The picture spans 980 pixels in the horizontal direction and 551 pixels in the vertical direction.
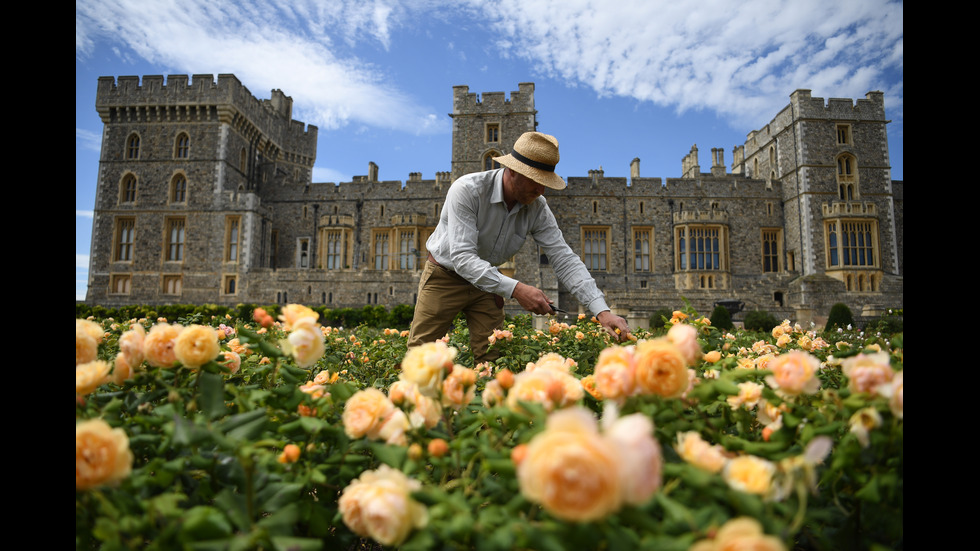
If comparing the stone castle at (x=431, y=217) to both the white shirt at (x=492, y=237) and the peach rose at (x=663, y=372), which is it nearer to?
the white shirt at (x=492, y=237)

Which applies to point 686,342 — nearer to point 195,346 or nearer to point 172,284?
point 195,346

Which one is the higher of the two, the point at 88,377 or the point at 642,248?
the point at 642,248

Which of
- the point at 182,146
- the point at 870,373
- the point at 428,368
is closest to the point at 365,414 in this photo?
the point at 428,368

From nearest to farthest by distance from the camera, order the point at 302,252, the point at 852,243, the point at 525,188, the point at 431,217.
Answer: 1. the point at 525,188
2. the point at 852,243
3. the point at 431,217
4. the point at 302,252

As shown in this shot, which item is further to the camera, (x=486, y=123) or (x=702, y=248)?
(x=486, y=123)

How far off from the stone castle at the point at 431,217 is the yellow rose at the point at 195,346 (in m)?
19.5

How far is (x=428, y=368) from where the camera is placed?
1238 millimetres

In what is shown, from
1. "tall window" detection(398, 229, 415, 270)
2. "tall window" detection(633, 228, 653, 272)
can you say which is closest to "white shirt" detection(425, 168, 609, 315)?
"tall window" detection(398, 229, 415, 270)

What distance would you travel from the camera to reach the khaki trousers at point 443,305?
3658 millimetres

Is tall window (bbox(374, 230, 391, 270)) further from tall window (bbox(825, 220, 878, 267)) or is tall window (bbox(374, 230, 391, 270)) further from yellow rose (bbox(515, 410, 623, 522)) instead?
yellow rose (bbox(515, 410, 623, 522))

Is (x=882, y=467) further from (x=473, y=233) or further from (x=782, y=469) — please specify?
(x=473, y=233)

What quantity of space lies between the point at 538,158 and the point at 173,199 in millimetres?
24957

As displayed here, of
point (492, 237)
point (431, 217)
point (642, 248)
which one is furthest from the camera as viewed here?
point (431, 217)

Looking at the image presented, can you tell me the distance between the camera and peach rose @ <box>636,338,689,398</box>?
1078 mm
